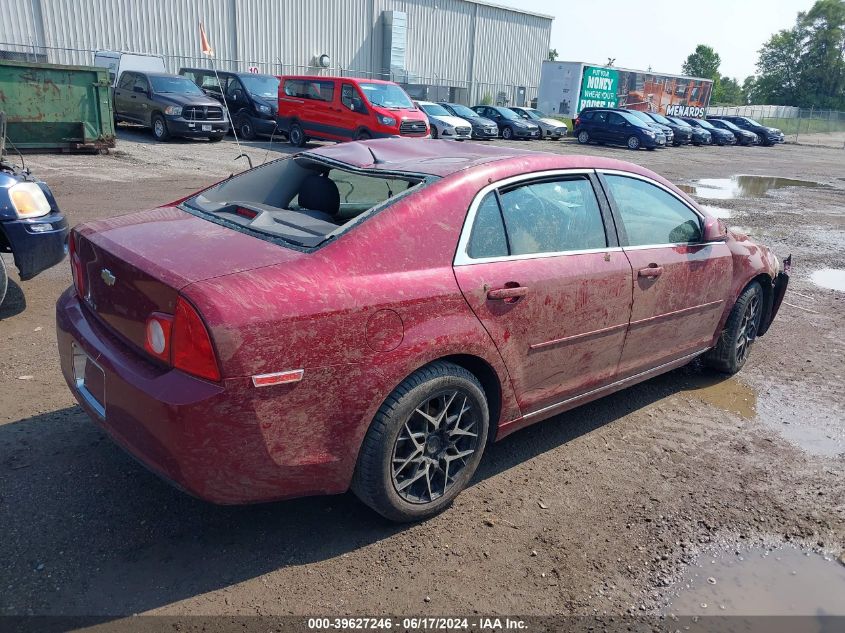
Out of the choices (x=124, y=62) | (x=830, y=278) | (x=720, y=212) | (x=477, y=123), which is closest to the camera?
(x=830, y=278)

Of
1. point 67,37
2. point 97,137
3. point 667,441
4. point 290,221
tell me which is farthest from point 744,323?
point 67,37

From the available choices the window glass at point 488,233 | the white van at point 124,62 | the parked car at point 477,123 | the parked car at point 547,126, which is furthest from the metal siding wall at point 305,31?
the window glass at point 488,233

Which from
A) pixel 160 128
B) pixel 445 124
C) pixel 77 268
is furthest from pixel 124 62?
pixel 77 268

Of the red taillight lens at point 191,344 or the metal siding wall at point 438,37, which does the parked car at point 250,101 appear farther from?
the red taillight lens at point 191,344

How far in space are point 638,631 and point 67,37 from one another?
3213 cm

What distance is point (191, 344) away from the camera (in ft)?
8.01

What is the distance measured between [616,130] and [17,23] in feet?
81.6

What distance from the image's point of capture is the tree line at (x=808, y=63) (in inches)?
3344

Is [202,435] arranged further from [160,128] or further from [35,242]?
[160,128]

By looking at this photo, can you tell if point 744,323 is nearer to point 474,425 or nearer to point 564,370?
point 564,370

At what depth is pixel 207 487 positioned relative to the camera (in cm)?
253

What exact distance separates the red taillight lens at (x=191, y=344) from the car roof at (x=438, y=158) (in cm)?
134

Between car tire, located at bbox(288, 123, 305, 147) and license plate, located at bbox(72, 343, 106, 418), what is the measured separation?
1899 centimetres

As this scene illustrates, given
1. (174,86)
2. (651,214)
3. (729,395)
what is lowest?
(729,395)
